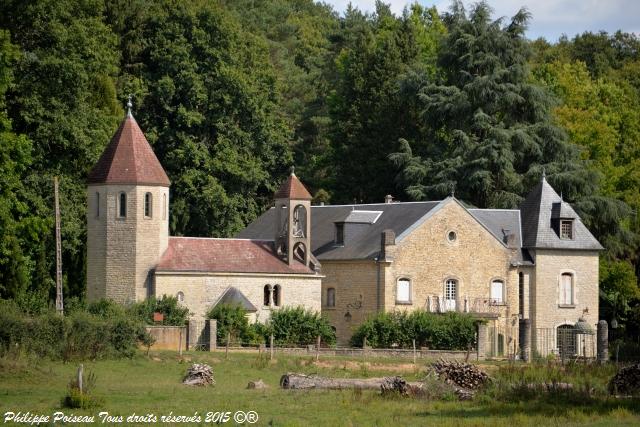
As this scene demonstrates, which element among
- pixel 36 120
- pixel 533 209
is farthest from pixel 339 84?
pixel 36 120

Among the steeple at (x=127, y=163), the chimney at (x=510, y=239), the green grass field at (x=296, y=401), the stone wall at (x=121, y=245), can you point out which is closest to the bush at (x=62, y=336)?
the green grass field at (x=296, y=401)

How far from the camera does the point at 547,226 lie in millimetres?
64062

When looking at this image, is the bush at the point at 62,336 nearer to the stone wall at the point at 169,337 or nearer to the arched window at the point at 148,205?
the stone wall at the point at 169,337

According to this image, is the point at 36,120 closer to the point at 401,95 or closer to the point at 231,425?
the point at 401,95

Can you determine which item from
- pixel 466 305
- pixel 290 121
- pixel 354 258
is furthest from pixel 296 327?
pixel 290 121

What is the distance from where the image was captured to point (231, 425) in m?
29.4

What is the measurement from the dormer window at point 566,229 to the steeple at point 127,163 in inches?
695

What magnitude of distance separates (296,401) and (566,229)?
32.1 meters

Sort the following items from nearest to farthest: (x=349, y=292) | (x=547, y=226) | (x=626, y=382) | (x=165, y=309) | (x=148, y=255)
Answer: (x=626, y=382)
(x=165, y=309)
(x=148, y=255)
(x=349, y=292)
(x=547, y=226)

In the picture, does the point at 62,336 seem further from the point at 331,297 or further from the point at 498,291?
the point at 498,291

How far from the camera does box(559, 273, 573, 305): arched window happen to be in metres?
63.9

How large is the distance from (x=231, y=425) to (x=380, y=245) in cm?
3120

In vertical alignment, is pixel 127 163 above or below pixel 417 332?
above

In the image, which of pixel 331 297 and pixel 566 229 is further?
pixel 566 229
